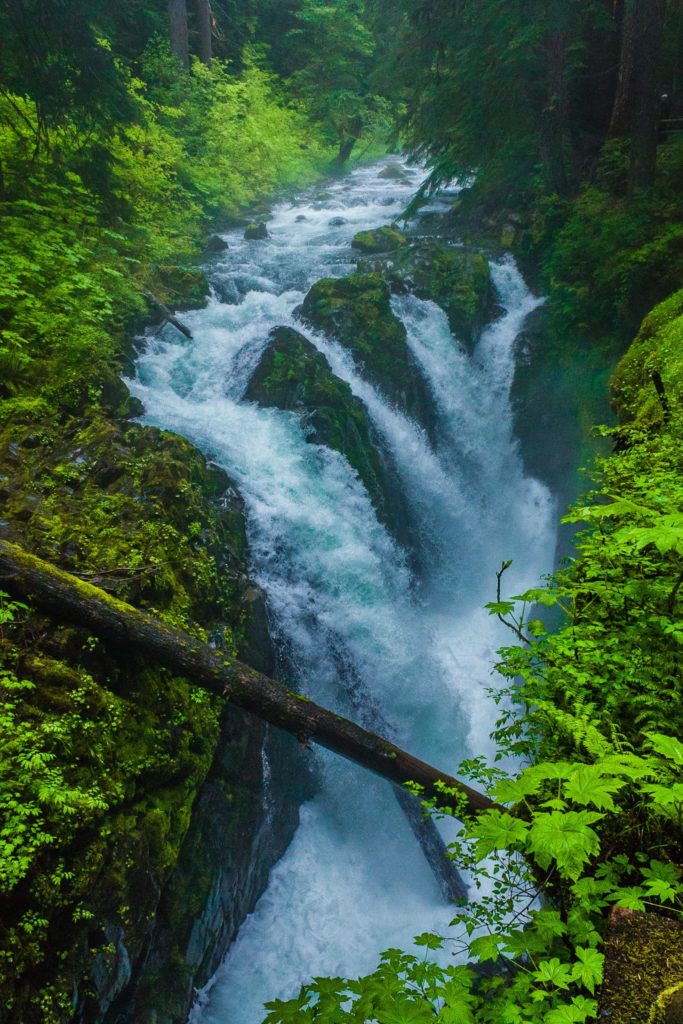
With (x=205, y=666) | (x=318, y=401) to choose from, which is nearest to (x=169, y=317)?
(x=318, y=401)

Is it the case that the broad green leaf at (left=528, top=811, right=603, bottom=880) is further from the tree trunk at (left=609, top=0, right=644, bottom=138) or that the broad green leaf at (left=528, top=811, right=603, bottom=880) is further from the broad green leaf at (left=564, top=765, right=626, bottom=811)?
the tree trunk at (left=609, top=0, right=644, bottom=138)

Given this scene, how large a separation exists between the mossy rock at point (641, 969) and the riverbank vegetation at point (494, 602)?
0.02m

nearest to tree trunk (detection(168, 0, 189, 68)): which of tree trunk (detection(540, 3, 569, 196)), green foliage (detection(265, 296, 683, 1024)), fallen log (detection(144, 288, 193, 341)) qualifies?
tree trunk (detection(540, 3, 569, 196))

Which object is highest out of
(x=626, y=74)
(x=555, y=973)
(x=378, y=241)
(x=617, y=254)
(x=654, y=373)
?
(x=378, y=241)

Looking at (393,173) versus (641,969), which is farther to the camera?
(393,173)

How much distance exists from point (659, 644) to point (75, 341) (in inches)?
277

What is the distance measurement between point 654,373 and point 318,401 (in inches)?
242

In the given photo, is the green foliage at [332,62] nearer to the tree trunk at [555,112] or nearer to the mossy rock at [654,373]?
the tree trunk at [555,112]

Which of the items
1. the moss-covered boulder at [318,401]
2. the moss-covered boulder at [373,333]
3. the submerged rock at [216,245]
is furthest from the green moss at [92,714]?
the submerged rock at [216,245]

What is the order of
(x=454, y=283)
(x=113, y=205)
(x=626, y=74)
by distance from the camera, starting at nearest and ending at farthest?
(x=113, y=205)
(x=626, y=74)
(x=454, y=283)

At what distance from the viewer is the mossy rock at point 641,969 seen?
1591 mm

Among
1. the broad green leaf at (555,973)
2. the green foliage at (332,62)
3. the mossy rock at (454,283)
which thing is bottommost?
the broad green leaf at (555,973)

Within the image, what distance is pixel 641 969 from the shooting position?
66.2 inches

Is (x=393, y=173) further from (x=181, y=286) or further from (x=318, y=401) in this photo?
(x=318, y=401)
